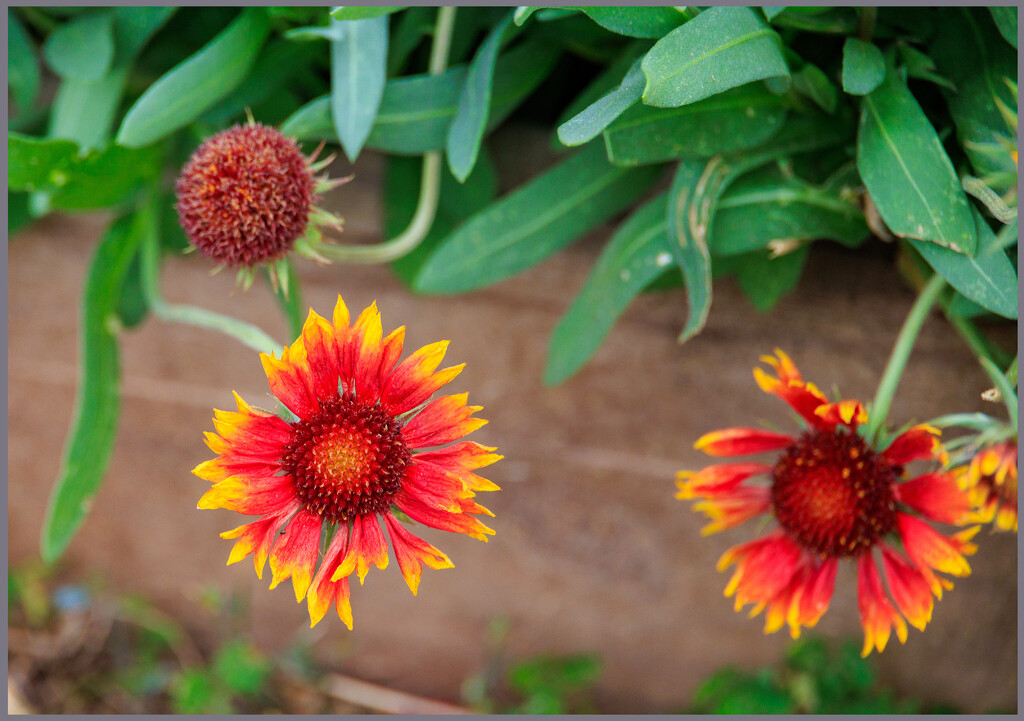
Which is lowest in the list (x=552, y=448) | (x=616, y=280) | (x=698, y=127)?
(x=552, y=448)

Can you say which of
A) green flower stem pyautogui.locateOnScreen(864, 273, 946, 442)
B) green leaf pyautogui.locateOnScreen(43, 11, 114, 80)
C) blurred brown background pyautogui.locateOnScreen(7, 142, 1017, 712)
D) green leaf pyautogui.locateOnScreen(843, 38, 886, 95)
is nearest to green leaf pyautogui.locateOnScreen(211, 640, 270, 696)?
blurred brown background pyautogui.locateOnScreen(7, 142, 1017, 712)

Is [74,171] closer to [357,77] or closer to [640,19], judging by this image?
[357,77]

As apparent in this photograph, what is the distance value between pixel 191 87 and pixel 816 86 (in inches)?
17.1

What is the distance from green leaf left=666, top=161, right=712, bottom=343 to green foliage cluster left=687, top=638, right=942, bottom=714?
1.65 ft

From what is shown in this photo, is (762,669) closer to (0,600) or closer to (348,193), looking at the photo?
(348,193)

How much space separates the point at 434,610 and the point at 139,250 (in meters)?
0.56

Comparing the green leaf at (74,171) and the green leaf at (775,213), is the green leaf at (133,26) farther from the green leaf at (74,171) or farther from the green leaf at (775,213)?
the green leaf at (775,213)

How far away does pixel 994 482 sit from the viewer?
0.49 metres

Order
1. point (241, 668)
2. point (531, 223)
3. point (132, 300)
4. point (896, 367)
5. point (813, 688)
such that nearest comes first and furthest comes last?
point (896, 367) → point (531, 223) → point (132, 300) → point (813, 688) → point (241, 668)

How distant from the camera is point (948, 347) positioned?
664 millimetres

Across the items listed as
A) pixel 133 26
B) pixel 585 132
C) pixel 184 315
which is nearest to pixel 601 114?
pixel 585 132

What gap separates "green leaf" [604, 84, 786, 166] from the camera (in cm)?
48

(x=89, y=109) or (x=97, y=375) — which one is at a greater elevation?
(x=89, y=109)

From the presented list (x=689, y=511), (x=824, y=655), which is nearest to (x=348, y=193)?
(x=689, y=511)
